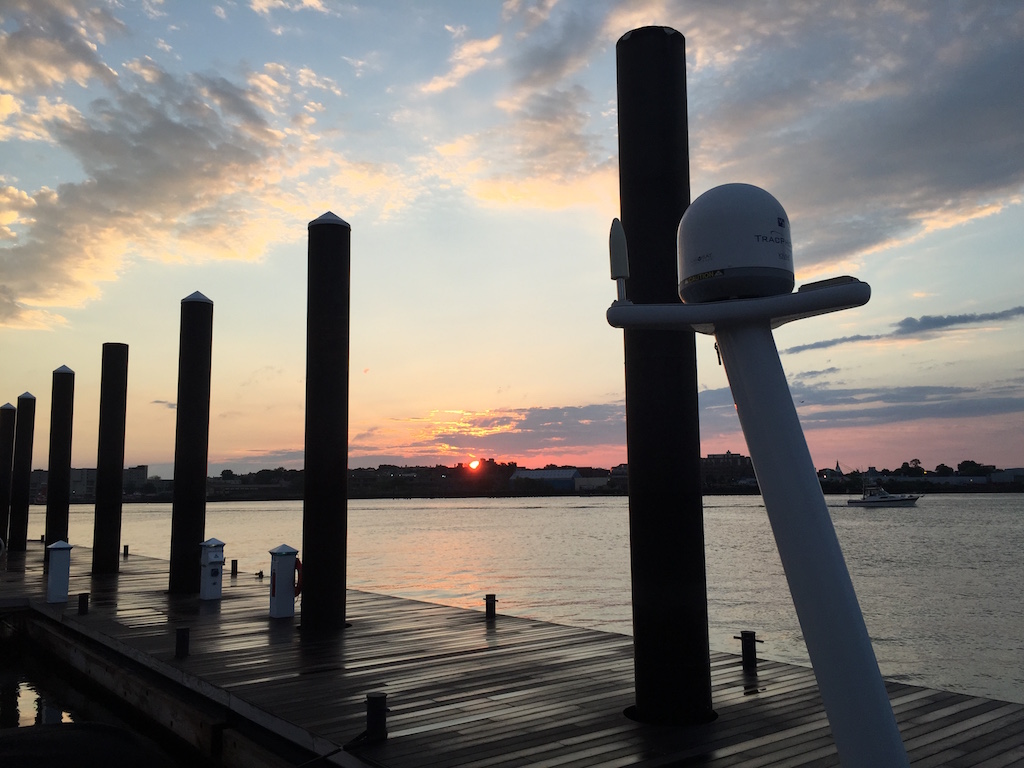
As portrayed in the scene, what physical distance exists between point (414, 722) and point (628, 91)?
7.30 m

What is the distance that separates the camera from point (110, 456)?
23.7 metres

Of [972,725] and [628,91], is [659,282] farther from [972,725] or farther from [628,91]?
[972,725]

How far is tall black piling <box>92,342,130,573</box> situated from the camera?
23078mm

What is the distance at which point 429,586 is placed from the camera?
135 ft

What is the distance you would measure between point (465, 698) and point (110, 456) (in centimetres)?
1880

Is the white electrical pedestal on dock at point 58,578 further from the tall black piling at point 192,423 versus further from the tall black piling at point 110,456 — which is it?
the tall black piling at point 110,456

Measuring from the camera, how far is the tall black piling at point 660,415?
821cm

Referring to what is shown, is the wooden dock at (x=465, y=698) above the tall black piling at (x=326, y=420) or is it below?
below

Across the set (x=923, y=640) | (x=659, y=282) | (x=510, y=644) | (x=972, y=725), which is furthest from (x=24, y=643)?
(x=923, y=640)

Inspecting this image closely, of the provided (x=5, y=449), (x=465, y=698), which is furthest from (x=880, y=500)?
(x=465, y=698)

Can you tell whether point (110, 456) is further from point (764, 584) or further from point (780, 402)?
point (764, 584)

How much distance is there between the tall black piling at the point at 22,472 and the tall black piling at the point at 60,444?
384 cm

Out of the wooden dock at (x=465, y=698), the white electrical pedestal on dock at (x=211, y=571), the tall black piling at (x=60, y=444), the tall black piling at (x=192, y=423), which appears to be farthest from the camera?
the tall black piling at (x=60, y=444)

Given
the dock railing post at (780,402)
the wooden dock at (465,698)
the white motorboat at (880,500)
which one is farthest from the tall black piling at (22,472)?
the white motorboat at (880,500)
